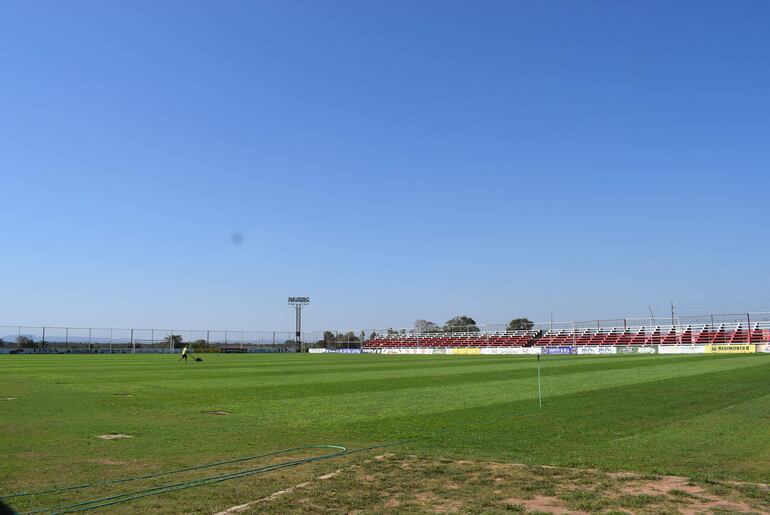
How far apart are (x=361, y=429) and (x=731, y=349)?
54012mm

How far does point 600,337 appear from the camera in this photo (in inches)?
2977

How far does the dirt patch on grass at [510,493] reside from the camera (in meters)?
6.87

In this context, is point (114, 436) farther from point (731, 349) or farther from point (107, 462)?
point (731, 349)

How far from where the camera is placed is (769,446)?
1038cm

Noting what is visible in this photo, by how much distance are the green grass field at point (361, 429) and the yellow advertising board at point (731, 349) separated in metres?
35.2

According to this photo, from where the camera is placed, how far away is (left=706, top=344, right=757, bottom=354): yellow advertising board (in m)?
54.2

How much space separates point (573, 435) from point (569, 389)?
995 centimetres

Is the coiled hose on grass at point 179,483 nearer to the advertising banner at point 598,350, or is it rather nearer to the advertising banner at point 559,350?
the advertising banner at point 598,350

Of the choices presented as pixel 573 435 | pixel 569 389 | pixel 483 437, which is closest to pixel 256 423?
pixel 483 437

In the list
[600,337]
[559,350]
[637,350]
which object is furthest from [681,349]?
[600,337]

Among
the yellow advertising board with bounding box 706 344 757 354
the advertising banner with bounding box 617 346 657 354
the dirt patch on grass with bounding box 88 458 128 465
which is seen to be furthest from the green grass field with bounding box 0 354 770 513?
the advertising banner with bounding box 617 346 657 354

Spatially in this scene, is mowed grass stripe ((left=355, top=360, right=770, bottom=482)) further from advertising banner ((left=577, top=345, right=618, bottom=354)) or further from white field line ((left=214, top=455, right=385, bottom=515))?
advertising banner ((left=577, top=345, right=618, bottom=354))

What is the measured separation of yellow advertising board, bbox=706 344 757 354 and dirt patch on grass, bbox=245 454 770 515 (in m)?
53.9

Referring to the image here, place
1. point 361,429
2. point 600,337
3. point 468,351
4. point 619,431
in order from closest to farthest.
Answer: point 619,431 < point 361,429 < point 600,337 < point 468,351
